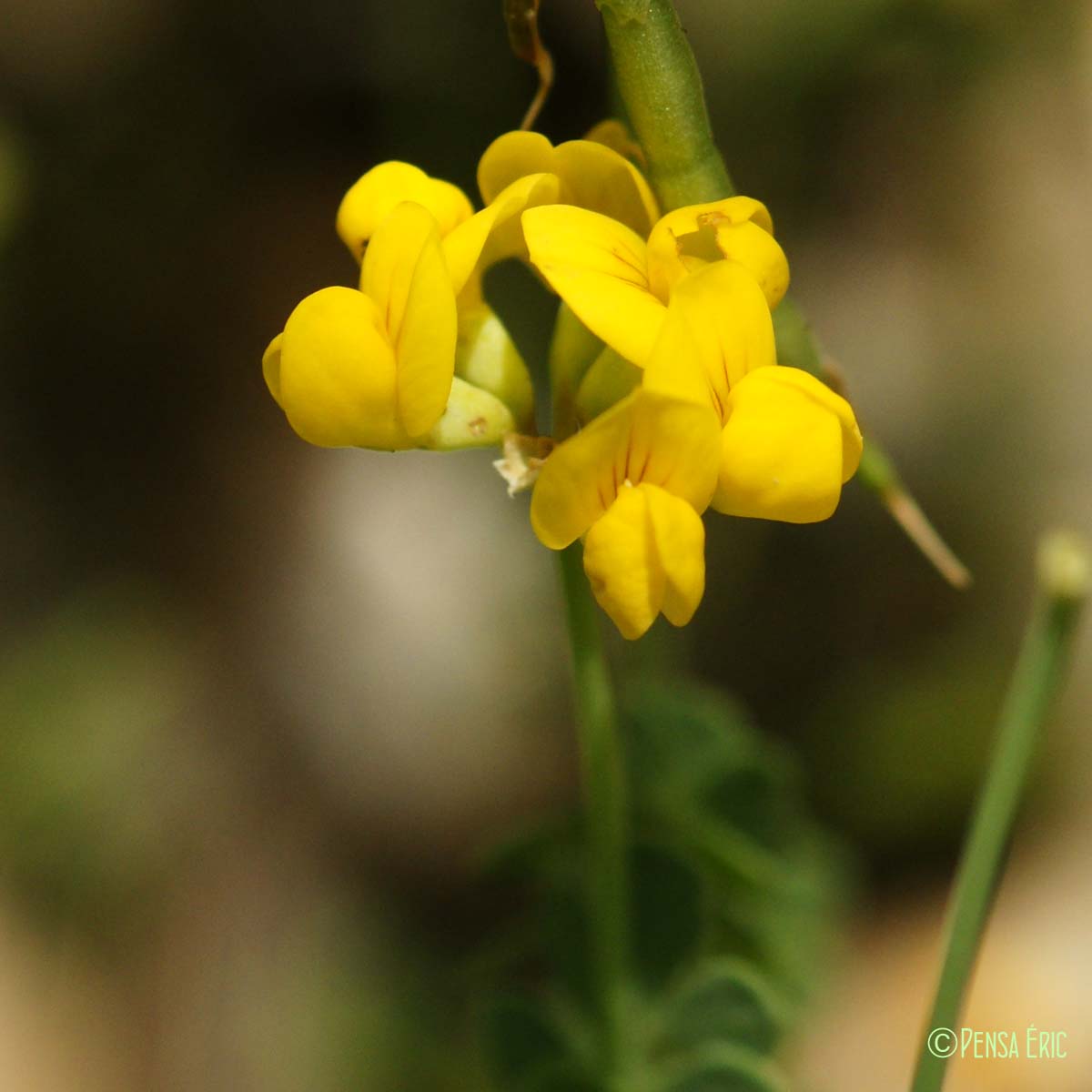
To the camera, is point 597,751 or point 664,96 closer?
point 664,96

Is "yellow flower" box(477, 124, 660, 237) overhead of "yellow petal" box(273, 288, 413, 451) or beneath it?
overhead

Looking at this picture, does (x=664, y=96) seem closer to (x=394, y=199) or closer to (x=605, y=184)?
(x=605, y=184)

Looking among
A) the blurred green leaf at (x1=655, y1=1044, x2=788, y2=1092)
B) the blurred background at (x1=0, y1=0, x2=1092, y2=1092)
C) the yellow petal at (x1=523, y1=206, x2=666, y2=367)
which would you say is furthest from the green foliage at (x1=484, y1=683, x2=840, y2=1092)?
the yellow petal at (x1=523, y1=206, x2=666, y2=367)

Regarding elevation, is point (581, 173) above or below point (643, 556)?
above

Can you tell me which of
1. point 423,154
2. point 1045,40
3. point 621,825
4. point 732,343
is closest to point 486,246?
point 732,343

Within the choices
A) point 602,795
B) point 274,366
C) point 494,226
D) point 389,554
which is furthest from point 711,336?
point 389,554

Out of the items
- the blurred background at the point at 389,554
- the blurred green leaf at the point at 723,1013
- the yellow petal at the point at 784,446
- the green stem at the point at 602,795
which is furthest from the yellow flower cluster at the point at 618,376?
the blurred background at the point at 389,554

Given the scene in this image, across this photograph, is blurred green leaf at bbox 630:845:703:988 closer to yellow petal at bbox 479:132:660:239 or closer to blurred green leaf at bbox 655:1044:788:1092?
blurred green leaf at bbox 655:1044:788:1092

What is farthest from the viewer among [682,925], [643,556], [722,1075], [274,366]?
[682,925]
